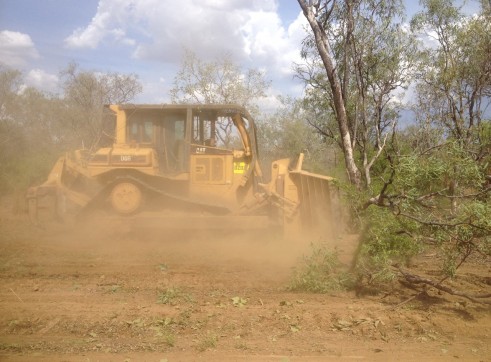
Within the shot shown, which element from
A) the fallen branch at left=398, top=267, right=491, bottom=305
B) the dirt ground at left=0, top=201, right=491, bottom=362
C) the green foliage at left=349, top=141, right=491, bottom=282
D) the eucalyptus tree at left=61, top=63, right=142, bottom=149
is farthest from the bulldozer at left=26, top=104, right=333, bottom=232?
the eucalyptus tree at left=61, top=63, right=142, bottom=149

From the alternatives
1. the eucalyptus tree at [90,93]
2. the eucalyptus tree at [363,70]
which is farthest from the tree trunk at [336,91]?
the eucalyptus tree at [90,93]

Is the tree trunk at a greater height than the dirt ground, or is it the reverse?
the tree trunk

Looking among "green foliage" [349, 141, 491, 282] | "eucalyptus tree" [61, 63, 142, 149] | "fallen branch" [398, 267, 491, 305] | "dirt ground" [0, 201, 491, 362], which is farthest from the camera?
"eucalyptus tree" [61, 63, 142, 149]

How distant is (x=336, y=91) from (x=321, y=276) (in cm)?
573

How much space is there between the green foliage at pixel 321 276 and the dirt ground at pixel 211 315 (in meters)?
0.18

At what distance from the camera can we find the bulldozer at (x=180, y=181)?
9.48 metres

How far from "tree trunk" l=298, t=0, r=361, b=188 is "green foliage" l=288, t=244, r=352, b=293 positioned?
13.3ft

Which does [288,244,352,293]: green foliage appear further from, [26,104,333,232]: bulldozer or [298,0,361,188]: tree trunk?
[298,0,361,188]: tree trunk

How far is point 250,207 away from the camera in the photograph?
984cm

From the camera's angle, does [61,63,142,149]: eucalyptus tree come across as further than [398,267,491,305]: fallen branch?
Yes

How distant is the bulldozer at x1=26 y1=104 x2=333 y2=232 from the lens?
9477 mm

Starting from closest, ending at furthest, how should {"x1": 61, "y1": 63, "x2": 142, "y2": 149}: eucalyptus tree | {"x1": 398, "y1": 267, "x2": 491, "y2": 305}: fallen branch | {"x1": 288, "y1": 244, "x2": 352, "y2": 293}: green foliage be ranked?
{"x1": 398, "y1": 267, "x2": 491, "y2": 305}: fallen branch
{"x1": 288, "y1": 244, "x2": 352, "y2": 293}: green foliage
{"x1": 61, "y1": 63, "x2": 142, "y2": 149}: eucalyptus tree

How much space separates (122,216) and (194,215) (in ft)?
5.26

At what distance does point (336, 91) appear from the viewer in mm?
10852
